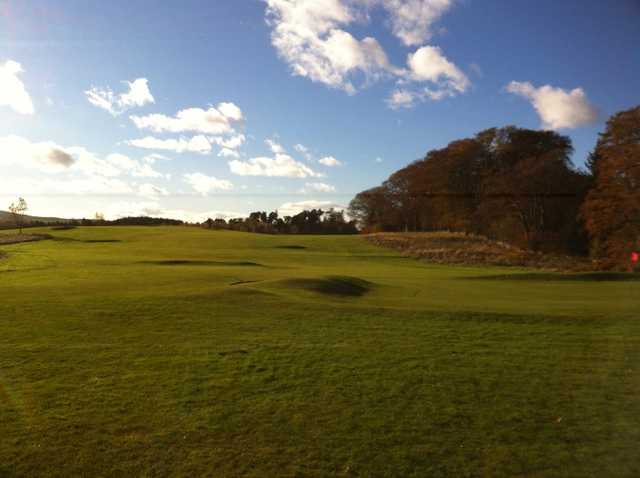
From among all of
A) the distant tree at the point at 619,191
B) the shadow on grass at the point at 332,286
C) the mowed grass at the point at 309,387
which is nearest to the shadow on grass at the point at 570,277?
the distant tree at the point at 619,191

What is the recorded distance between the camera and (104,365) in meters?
9.01

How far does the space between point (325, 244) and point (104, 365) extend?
49.0 meters

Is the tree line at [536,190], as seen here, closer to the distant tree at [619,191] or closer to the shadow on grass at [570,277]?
the distant tree at [619,191]

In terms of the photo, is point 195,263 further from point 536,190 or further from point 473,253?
point 536,190

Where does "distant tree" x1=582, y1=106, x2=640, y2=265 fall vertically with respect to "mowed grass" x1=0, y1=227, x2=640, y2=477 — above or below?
above

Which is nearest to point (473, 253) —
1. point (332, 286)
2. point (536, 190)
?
point (536, 190)

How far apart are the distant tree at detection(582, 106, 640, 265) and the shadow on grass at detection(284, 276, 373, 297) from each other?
56.5ft

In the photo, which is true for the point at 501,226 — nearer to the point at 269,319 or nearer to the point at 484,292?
the point at 484,292

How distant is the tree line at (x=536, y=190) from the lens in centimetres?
2973

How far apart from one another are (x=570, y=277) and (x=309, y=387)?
89.3ft

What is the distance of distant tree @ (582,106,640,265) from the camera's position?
28.3 m

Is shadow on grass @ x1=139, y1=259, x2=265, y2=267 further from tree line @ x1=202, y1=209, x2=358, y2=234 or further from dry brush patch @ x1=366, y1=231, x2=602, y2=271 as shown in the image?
tree line @ x1=202, y1=209, x2=358, y2=234

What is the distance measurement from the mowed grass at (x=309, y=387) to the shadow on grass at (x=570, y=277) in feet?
43.9

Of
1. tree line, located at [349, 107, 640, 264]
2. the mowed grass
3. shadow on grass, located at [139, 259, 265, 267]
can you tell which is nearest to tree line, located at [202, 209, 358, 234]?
tree line, located at [349, 107, 640, 264]
